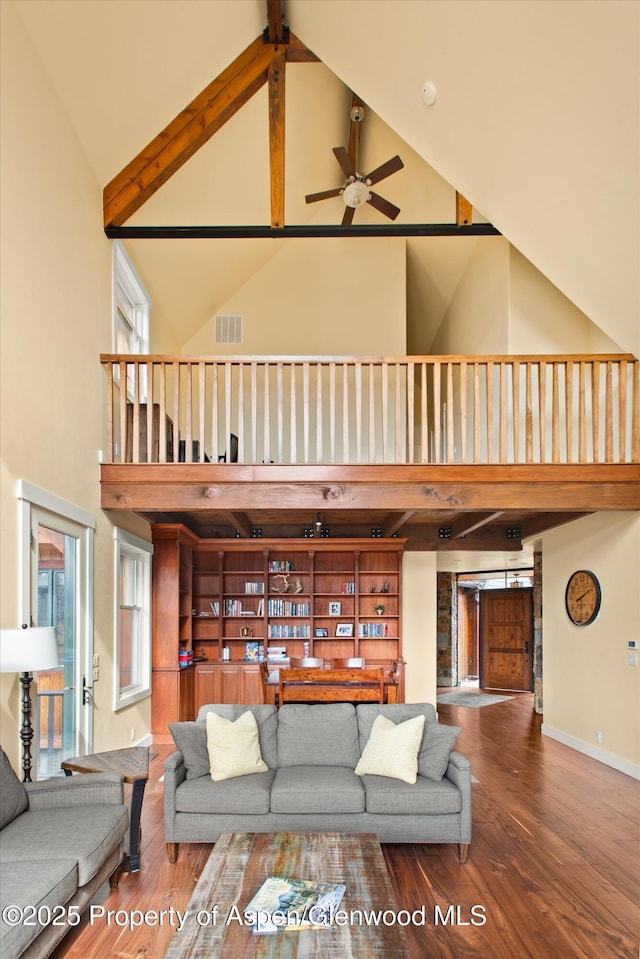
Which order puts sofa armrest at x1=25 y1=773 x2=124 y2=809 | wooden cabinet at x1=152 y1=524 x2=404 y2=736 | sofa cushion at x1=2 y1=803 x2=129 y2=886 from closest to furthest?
1. sofa cushion at x1=2 y1=803 x2=129 y2=886
2. sofa armrest at x1=25 y1=773 x2=124 y2=809
3. wooden cabinet at x1=152 y1=524 x2=404 y2=736

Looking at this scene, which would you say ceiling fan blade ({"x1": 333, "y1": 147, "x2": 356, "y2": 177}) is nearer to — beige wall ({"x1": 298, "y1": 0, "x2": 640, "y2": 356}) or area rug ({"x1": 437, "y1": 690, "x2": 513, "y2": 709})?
beige wall ({"x1": 298, "y1": 0, "x2": 640, "y2": 356})

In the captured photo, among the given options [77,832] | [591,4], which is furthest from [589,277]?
[77,832]

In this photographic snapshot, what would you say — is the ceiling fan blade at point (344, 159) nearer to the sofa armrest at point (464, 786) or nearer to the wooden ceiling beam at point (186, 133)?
the wooden ceiling beam at point (186, 133)

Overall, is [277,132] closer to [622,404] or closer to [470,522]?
[622,404]

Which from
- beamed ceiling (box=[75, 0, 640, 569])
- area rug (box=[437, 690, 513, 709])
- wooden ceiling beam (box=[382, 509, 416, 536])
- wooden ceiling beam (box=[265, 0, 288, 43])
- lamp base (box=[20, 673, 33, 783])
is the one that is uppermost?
wooden ceiling beam (box=[265, 0, 288, 43])

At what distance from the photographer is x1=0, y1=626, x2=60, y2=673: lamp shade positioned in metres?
3.54

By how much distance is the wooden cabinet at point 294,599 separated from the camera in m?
9.41

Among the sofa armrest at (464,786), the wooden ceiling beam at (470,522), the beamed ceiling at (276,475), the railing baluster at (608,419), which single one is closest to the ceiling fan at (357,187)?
the beamed ceiling at (276,475)

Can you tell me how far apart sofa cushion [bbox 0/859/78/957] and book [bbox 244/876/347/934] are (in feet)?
2.53

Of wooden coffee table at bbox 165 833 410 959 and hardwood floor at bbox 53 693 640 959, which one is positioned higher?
wooden coffee table at bbox 165 833 410 959

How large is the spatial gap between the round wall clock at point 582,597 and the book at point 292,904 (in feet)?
17.1

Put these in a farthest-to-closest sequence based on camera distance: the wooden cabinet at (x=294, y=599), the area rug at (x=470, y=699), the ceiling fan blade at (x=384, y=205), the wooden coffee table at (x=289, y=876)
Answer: the area rug at (x=470, y=699)
the wooden cabinet at (x=294, y=599)
the ceiling fan blade at (x=384, y=205)
the wooden coffee table at (x=289, y=876)

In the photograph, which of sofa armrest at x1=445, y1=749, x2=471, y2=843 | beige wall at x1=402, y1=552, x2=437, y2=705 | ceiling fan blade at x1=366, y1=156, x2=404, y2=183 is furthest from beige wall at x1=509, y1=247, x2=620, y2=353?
sofa armrest at x1=445, y1=749, x2=471, y2=843

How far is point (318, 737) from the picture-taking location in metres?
4.73
